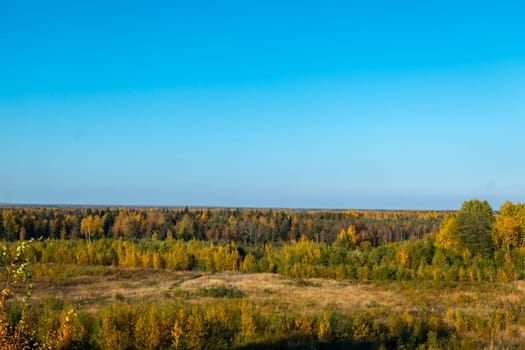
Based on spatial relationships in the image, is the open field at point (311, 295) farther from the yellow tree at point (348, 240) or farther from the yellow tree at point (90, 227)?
the yellow tree at point (90, 227)

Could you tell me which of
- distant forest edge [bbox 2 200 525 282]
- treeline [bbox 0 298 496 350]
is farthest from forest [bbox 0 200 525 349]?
distant forest edge [bbox 2 200 525 282]

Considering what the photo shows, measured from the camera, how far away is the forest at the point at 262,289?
16.4 m

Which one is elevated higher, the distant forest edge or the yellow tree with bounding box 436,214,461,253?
the yellow tree with bounding box 436,214,461,253

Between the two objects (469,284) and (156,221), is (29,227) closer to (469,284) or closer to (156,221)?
(156,221)

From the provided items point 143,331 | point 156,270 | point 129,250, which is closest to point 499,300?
point 143,331

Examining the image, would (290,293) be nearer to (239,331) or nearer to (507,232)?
(239,331)

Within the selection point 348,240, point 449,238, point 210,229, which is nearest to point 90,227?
point 210,229

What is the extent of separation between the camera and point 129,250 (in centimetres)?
6900

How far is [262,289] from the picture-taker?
40344 mm

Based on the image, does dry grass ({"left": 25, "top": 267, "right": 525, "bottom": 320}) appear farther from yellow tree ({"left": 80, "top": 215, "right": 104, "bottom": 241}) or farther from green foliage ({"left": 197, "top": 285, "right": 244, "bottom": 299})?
yellow tree ({"left": 80, "top": 215, "right": 104, "bottom": 241})

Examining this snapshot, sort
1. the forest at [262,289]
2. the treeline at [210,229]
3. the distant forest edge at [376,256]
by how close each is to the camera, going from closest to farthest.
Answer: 1. the forest at [262,289]
2. the distant forest edge at [376,256]
3. the treeline at [210,229]

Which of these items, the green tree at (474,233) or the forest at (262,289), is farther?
the green tree at (474,233)

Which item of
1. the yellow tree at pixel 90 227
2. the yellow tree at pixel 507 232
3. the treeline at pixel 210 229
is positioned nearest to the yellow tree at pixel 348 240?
the treeline at pixel 210 229

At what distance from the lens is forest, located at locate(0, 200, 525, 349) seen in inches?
645
